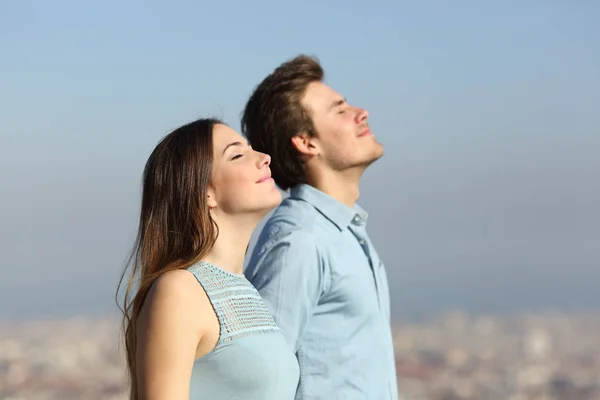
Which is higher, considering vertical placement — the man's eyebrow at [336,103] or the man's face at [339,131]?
the man's eyebrow at [336,103]

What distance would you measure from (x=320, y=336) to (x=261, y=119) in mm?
890

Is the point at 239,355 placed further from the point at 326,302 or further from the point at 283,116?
the point at 283,116

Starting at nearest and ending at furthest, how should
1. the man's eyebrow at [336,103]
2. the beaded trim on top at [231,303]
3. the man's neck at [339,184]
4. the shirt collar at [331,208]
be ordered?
the beaded trim on top at [231,303]
the shirt collar at [331,208]
the man's neck at [339,184]
the man's eyebrow at [336,103]

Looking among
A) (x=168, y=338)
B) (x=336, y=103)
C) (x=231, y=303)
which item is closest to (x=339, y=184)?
(x=336, y=103)

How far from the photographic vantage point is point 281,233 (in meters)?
2.97

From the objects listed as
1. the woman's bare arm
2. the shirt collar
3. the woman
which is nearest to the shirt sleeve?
the shirt collar

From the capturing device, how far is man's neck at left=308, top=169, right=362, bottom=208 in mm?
3246

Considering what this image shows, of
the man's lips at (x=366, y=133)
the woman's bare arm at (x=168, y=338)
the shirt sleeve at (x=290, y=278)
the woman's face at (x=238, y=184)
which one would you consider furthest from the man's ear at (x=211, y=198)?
the man's lips at (x=366, y=133)

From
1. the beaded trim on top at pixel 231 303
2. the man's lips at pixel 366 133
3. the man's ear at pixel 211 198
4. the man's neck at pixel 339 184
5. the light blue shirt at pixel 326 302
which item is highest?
the man's lips at pixel 366 133

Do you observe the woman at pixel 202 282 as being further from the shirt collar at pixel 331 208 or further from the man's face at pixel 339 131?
the man's face at pixel 339 131

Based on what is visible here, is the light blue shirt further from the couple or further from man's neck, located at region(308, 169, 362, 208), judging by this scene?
man's neck, located at region(308, 169, 362, 208)

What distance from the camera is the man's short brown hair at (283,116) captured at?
3318 millimetres

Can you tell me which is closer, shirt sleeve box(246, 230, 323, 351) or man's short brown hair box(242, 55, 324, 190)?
shirt sleeve box(246, 230, 323, 351)

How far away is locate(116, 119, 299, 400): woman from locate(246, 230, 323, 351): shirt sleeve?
0.41 m
